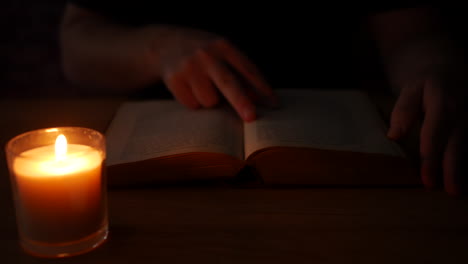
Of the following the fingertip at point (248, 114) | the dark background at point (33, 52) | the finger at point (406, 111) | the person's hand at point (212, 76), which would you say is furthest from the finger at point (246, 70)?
the dark background at point (33, 52)

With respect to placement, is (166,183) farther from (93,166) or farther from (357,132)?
(357,132)

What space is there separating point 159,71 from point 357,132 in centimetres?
57

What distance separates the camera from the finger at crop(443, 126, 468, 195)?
0.69m

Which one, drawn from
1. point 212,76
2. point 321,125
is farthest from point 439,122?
point 212,76

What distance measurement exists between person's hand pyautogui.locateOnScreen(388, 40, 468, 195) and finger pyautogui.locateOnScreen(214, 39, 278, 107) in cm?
26

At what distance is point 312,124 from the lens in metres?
0.79

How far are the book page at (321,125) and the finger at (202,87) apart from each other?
106mm

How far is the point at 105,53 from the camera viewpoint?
1.29 metres

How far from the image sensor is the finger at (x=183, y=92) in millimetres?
937

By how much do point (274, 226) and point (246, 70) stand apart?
43 cm

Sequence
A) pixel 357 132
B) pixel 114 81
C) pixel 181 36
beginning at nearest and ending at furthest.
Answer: pixel 357 132 → pixel 181 36 → pixel 114 81

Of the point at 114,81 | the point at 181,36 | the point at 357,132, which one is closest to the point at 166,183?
the point at 357,132

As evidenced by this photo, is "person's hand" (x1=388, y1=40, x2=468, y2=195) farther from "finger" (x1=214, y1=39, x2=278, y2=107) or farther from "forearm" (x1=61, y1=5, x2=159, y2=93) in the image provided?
"forearm" (x1=61, y1=5, x2=159, y2=93)

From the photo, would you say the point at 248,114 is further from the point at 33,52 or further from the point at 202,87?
the point at 33,52
